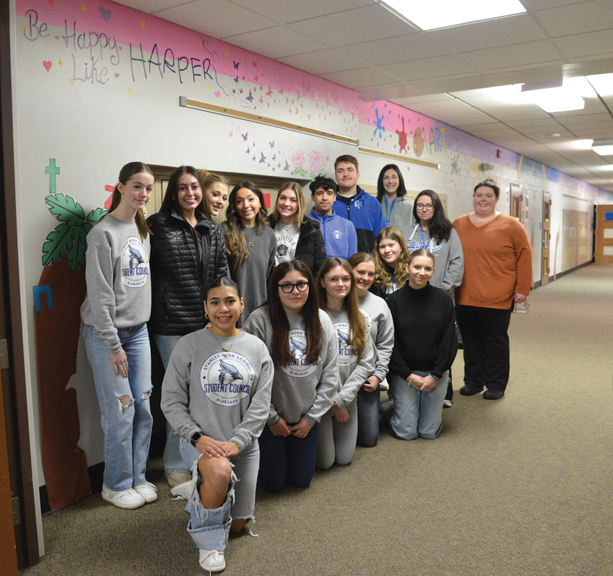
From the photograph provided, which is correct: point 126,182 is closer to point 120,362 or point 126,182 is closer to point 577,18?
point 120,362

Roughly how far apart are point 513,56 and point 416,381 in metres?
2.29

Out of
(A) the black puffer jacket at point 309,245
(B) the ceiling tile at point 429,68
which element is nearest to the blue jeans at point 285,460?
(A) the black puffer jacket at point 309,245

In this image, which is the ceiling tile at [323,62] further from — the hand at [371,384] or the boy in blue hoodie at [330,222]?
the hand at [371,384]

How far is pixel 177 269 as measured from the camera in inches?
99.9

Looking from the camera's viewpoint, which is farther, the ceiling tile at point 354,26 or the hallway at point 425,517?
the ceiling tile at point 354,26

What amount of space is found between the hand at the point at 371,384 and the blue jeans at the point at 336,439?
0.12 meters

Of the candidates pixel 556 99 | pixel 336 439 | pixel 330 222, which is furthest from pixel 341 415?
pixel 556 99

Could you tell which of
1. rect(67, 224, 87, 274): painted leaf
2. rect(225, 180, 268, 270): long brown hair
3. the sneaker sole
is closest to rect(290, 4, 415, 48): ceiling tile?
rect(225, 180, 268, 270): long brown hair

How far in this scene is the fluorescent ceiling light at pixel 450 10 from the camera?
281cm

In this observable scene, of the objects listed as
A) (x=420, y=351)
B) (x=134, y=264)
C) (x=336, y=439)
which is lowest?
(x=336, y=439)

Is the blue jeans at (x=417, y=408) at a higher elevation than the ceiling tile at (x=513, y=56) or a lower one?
lower

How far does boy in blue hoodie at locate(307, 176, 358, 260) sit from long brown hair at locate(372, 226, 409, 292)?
0.75 ft

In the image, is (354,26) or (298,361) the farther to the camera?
(354,26)

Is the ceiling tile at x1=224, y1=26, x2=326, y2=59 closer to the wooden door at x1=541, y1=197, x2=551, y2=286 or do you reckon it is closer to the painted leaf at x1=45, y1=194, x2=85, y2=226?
the painted leaf at x1=45, y1=194, x2=85, y2=226
